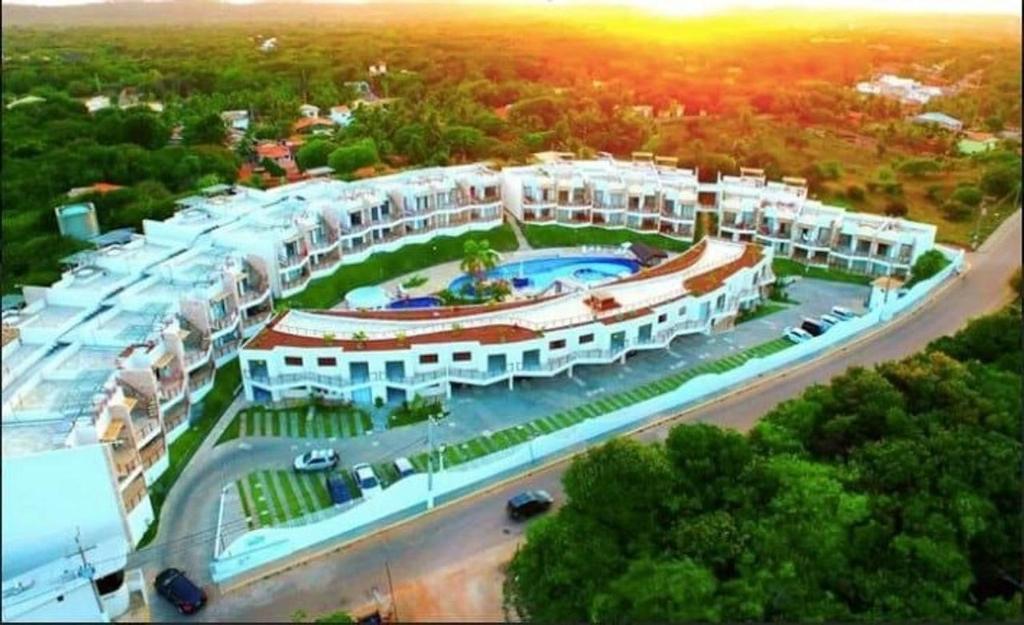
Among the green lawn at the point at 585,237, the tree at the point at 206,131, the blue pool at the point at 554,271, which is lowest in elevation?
the blue pool at the point at 554,271

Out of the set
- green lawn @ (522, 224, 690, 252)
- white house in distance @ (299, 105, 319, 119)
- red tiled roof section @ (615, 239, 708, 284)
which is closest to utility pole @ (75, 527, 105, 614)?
red tiled roof section @ (615, 239, 708, 284)

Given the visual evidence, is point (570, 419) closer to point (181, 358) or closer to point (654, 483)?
point (654, 483)

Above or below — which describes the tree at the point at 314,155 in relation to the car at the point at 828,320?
above

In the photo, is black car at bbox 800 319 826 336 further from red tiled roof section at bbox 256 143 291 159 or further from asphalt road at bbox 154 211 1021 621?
red tiled roof section at bbox 256 143 291 159

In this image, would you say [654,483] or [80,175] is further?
[80,175]

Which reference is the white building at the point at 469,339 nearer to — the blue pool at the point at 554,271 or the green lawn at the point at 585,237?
the blue pool at the point at 554,271

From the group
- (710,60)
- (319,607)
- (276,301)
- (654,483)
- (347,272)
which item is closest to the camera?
(654,483)

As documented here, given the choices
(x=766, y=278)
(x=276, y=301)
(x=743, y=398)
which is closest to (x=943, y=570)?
(x=743, y=398)

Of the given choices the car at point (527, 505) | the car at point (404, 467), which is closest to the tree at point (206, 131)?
the car at point (404, 467)
